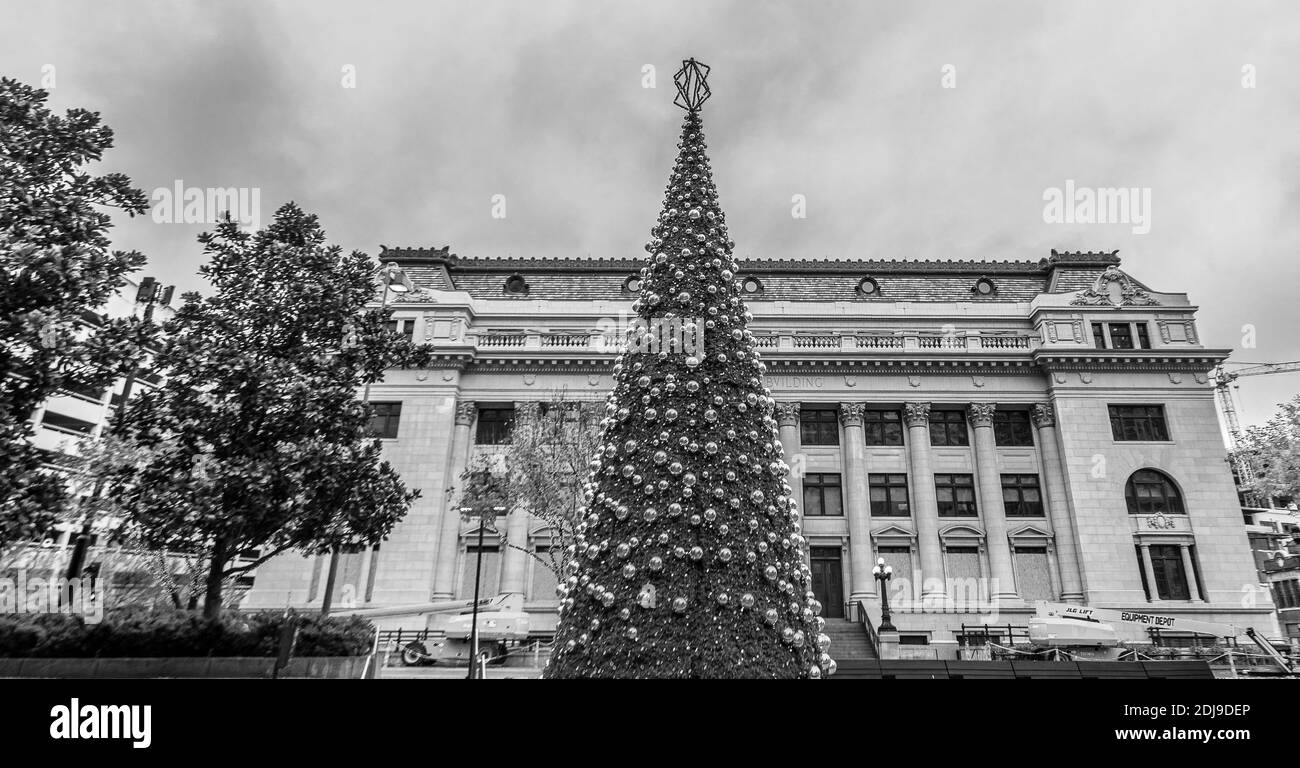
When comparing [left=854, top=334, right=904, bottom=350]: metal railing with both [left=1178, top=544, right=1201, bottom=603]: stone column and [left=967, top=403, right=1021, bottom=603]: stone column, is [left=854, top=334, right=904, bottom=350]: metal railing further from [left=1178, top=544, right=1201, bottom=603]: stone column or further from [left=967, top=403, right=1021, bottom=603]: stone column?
[left=1178, top=544, right=1201, bottom=603]: stone column

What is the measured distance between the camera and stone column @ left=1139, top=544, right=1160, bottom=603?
105 ft

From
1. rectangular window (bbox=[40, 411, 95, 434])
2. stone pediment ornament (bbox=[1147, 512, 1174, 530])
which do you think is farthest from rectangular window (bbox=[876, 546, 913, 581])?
rectangular window (bbox=[40, 411, 95, 434])

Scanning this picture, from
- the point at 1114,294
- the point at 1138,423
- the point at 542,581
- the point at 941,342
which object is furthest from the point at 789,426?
the point at 1114,294

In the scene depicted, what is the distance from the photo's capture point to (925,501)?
3466 cm

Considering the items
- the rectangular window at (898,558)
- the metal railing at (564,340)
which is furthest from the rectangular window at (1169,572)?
the metal railing at (564,340)

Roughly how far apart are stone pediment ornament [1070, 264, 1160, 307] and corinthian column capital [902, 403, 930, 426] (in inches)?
433

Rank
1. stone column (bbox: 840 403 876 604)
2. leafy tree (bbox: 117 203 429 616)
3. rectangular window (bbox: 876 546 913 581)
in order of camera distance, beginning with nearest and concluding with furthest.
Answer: leafy tree (bbox: 117 203 429 616) < stone column (bbox: 840 403 876 604) < rectangular window (bbox: 876 546 913 581)

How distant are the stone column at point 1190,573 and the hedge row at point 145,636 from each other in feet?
125

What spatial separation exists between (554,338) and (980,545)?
25440 millimetres

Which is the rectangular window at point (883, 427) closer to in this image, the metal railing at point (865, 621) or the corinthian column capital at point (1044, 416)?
the corinthian column capital at point (1044, 416)

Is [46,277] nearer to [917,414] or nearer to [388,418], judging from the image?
[388,418]

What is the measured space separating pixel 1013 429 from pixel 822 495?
11599 millimetres

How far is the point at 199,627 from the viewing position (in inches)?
558
